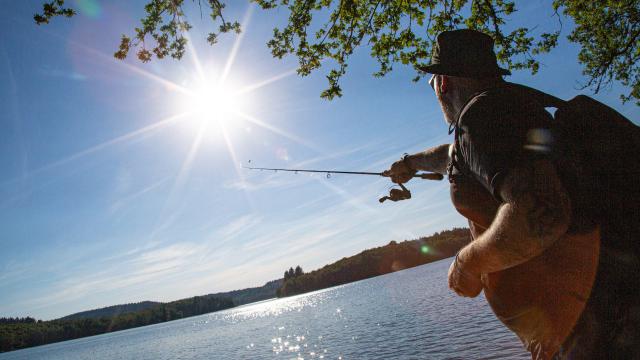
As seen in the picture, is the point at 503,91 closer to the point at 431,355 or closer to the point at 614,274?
the point at 614,274

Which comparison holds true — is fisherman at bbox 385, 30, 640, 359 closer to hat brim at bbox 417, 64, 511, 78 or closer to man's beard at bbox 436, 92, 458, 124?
hat brim at bbox 417, 64, 511, 78

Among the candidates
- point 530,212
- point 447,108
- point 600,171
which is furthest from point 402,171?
point 530,212

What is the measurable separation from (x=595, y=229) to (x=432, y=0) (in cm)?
1029

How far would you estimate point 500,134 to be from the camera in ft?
5.50

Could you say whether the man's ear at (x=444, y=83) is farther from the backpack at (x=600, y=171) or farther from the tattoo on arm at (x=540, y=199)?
the tattoo on arm at (x=540, y=199)

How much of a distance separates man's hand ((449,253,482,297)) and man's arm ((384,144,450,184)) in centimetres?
103

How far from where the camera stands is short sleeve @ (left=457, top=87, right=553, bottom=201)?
1.63 meters

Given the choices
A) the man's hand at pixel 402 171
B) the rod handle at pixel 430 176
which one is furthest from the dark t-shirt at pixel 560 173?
the rod handle at pixel 430 176

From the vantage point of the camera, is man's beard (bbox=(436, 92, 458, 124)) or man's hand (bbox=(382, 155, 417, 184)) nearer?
man's beard (bbox=(436, 92, 458, 124))

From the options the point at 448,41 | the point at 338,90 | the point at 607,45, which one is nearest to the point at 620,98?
the point at 607,45

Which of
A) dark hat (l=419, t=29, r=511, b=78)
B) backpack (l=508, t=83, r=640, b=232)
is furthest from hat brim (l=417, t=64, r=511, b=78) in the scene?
Answer: backpack (l=508, t=83, r=640, b=232)

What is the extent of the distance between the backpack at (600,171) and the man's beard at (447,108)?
632 mm

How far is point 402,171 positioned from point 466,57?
1.72 meters

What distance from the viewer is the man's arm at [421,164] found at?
10.1 feet
